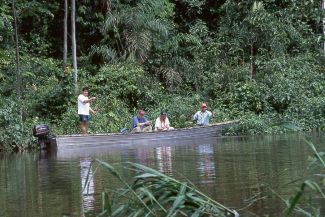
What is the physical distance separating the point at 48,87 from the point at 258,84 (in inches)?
342

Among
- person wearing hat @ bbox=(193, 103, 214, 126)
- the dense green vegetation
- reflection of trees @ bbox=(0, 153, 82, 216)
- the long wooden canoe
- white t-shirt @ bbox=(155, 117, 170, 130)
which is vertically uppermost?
the dense green vegetation

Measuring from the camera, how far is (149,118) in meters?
24.2

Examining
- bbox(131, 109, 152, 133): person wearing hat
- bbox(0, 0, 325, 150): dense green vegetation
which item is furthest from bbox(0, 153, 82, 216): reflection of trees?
bbox(0, 0, 325, 150): dense green vegetation

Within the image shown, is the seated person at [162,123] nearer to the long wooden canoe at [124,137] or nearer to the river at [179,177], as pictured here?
the long wooden canoe at [124,137]

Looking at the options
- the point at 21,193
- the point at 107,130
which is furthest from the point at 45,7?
the point at 21,193

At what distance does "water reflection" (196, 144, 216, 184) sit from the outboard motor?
519 centimetres

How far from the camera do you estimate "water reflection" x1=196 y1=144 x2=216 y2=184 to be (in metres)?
9.82

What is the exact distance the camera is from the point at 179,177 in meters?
10.2

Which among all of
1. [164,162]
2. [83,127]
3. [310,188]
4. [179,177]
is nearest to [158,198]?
[310,188]

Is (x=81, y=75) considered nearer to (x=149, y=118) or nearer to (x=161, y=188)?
(x=149, y=118)

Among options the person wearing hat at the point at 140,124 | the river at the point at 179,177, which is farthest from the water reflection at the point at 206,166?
the person wearing hat at the point at 140,124

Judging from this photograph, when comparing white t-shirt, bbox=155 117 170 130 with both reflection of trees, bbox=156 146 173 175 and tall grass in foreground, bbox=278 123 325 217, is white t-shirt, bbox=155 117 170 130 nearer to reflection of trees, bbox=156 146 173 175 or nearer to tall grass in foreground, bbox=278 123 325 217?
reflection of trees, bbox=156 146 173 175

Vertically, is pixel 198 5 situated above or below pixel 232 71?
above

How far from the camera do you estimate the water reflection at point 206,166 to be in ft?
32.2
